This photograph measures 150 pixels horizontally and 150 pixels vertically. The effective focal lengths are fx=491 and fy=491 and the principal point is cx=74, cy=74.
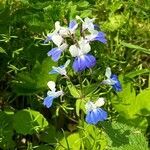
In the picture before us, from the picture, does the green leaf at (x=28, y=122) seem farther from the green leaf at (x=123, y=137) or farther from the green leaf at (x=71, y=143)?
the green leaf at (x=123, y=137)

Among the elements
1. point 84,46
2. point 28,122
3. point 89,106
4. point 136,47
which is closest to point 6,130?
point 28,122

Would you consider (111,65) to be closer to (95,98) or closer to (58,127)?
(58,127)

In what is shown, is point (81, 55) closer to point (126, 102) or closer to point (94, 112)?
point (94, 112)

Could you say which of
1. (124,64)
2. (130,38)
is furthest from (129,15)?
(124,64)

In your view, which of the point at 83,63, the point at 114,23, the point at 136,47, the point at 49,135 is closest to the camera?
the point at 83,63

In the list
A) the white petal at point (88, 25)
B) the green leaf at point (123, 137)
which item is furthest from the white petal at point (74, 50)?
the green leaf at point (123, 137)

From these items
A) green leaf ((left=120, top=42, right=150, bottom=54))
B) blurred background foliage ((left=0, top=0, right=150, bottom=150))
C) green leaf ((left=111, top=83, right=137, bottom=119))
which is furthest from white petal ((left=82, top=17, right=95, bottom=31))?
green leaf ((left=120, top=42, right=150, bottom=54))

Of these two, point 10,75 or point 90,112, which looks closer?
point 90,112
